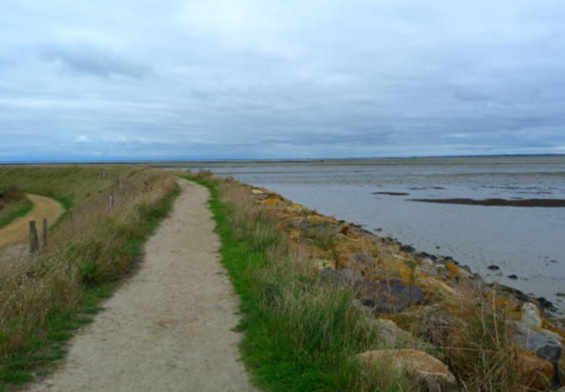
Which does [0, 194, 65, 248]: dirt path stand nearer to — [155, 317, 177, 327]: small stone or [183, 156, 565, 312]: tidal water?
[155, 317, 177, 327]: small stone

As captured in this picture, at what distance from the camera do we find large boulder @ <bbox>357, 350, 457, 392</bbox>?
4039 millimetres

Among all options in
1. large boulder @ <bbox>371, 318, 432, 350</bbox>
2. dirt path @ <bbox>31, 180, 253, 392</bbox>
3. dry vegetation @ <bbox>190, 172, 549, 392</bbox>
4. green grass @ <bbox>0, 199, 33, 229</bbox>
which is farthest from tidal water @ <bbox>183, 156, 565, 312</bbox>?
green grass @ <bbox>0, 199, 33, 229</bbox>

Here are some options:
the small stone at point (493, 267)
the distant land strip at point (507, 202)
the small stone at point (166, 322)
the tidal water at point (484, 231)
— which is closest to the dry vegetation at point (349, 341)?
the small stone at point (166, 322)

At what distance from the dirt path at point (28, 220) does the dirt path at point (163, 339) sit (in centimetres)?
1270

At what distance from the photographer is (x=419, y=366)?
13.8 feet

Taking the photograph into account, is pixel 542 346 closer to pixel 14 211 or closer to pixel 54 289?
pixel 54 289

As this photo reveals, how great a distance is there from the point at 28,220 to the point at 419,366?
28214 mm

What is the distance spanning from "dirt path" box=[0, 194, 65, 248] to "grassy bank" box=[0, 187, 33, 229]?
468 millimetres

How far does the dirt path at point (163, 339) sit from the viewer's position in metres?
4.45

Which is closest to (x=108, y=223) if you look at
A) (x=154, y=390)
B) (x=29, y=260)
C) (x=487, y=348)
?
(x=29, y=260)

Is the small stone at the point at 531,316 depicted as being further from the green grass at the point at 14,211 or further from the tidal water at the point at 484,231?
the green grass at the point at 14,211

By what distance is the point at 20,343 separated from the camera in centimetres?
496

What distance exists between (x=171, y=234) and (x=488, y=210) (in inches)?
769

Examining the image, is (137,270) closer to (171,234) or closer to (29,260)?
(29,260)
